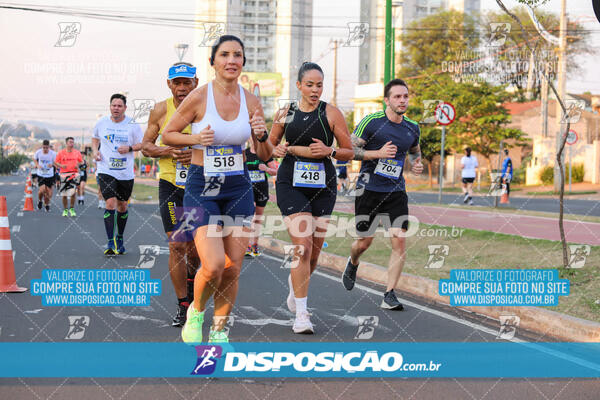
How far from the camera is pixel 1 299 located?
7.34 m

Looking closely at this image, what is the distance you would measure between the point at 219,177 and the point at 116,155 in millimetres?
5486

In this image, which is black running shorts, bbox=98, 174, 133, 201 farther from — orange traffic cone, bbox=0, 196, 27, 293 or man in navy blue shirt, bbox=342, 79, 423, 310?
man in navy blue shirt, bbox=342, 79, 423, 310

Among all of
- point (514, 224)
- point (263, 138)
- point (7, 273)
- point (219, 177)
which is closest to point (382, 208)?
point (263, 138)

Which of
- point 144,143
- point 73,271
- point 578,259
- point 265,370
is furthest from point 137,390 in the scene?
point 578,259

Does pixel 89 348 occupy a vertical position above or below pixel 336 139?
below

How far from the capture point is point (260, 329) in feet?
20.1

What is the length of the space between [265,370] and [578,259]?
5.20 m

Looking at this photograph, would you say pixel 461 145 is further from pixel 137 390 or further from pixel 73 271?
pixel 137 390

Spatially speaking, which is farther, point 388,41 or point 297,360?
point 388,41

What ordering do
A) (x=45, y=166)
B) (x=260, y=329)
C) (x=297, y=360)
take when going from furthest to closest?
1. (x=45, y=166)
2. (x=260, y=329)
3. (x=297, y=360)

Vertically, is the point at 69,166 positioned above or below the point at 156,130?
below

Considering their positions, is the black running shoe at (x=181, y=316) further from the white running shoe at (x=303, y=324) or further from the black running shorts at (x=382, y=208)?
the black running shorts at (x=382, y=208)

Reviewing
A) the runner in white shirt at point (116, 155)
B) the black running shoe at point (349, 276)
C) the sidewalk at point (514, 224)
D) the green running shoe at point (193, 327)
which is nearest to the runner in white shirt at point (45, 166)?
the sidewalk at point (514, 224)

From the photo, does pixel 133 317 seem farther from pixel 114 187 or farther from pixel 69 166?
pixel 69 166
